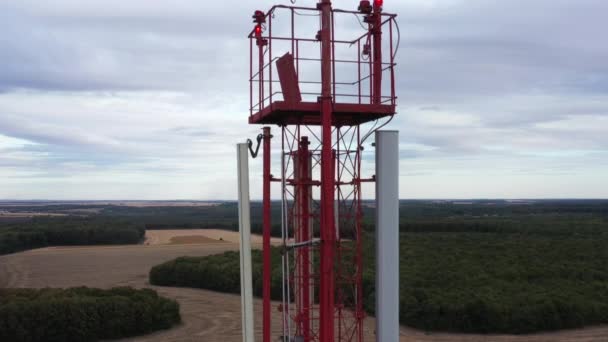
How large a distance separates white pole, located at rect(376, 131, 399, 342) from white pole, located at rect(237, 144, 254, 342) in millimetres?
2379

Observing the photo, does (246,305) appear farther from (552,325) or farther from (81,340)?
(552,325)

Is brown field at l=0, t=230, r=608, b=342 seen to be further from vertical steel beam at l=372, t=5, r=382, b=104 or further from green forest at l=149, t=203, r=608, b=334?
vertical steel beam at l=372, t=5, r=382, b=104

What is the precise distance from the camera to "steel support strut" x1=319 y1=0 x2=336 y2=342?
1045 cm

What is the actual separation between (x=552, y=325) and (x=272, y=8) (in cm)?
2158

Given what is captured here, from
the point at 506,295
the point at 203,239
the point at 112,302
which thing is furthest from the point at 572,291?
the point at 203,239

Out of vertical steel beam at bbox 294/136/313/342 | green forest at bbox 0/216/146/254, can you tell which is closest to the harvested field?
green forest at bbox 0/216/146/254

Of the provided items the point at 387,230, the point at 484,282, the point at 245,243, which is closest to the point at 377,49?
the point at 387,230

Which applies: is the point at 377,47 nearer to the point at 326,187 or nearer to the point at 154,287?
the point at 326,187

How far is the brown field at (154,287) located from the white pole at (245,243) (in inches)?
633

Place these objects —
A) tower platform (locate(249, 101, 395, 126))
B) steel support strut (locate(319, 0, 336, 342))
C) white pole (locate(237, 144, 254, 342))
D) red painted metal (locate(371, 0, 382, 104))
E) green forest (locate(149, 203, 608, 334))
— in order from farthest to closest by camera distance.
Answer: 1. green forest (locate(149, 203, 608, 334))
2. red painted metal (locate(371, 0, 382, 104))
3. tower platform (locate(249, 101, 395, 126))
4. steel support strut (locate(319, 0, 336, 342))
5. white pole (locate(237, 144, 254, 342))

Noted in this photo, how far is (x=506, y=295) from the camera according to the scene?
28875 millimetres

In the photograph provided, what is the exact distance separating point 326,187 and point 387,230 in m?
1.42

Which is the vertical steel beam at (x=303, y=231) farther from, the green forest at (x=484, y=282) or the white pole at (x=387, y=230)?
the green forest at (x=484, y=282)

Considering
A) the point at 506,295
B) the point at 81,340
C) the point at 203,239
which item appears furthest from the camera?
the point at 203,239
